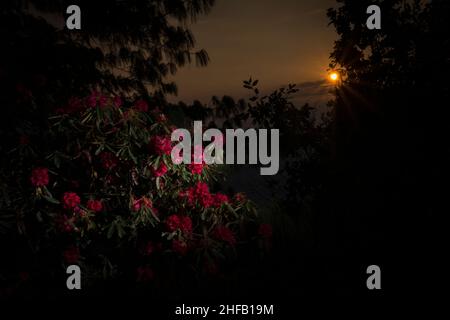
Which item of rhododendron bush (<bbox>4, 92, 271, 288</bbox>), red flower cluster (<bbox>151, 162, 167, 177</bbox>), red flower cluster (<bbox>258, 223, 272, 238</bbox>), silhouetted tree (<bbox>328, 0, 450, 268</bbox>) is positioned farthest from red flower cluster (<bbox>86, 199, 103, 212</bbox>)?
silhouetted tree (<bbox>328, 0, 450, 268</bbox>)

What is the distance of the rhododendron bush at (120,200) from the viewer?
140 inches

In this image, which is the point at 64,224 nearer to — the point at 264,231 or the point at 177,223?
the point at 177,223

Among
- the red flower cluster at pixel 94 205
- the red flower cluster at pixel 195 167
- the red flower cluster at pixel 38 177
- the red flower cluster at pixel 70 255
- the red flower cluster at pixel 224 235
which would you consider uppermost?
the red flower cluster at pixel 195 167

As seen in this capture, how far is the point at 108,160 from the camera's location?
360 centimetres

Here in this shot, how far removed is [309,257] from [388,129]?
1.67m

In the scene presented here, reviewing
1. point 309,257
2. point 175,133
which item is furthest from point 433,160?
point 175,133

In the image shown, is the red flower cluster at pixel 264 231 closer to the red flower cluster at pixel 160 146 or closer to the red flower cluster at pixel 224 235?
the red flower cluster at pixel 224 235

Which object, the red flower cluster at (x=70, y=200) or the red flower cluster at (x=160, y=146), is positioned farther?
the red flower cluster at (x=160, y=146)

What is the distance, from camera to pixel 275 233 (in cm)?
549

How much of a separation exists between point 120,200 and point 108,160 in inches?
16.7

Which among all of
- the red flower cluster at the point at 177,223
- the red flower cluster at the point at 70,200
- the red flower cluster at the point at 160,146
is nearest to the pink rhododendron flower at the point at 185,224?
the red flower cluster at the point at 177,223

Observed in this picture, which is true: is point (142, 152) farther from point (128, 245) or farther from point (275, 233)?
point (275, 233)

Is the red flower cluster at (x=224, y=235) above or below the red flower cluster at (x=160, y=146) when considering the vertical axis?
below

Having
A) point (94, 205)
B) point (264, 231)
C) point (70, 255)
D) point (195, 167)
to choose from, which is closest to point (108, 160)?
point (94, 205)
